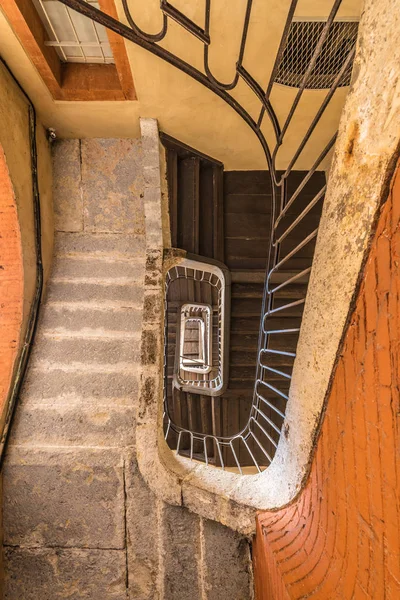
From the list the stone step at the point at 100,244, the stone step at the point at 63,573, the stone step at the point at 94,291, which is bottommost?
the stone step at the point at 63,573

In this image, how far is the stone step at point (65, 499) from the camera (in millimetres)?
2104

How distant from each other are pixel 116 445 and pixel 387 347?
1.97 metres

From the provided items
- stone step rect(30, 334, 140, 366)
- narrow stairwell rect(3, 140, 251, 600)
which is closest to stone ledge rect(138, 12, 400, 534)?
narrow stairwell rect(3, 140, 251, 600)

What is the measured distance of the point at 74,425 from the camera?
2.44 meters

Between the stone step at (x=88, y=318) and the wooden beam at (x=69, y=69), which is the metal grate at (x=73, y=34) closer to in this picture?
the wooden beam at (x=69, y=69)

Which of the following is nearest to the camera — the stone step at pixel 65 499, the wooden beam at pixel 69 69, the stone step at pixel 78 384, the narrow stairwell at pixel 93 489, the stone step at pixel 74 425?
the narrow stairwell at pixel 93 489

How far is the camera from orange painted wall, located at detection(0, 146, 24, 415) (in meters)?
2.68

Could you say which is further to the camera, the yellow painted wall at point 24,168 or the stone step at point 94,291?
the stone step at point 94,291

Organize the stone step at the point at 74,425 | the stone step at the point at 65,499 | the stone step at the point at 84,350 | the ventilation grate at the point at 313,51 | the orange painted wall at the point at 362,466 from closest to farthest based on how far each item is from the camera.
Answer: the orange painted wall at the point at 362,466 → the stone step at the point at 65,499 → the stone step at the point at 74,425 → the ventilation grate at the point at 313,51 → the stone step at the point at 84,350

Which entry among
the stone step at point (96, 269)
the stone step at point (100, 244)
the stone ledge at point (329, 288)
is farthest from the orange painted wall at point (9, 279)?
the stone ledge at point (329, 288)

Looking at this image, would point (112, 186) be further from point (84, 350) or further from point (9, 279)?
point (84, 350)

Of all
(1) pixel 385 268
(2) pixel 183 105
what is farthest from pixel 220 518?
(2) pixel 183 105

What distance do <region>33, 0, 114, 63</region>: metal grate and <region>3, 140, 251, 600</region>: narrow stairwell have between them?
6.18ft

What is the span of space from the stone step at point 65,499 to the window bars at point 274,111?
0.59 meters
